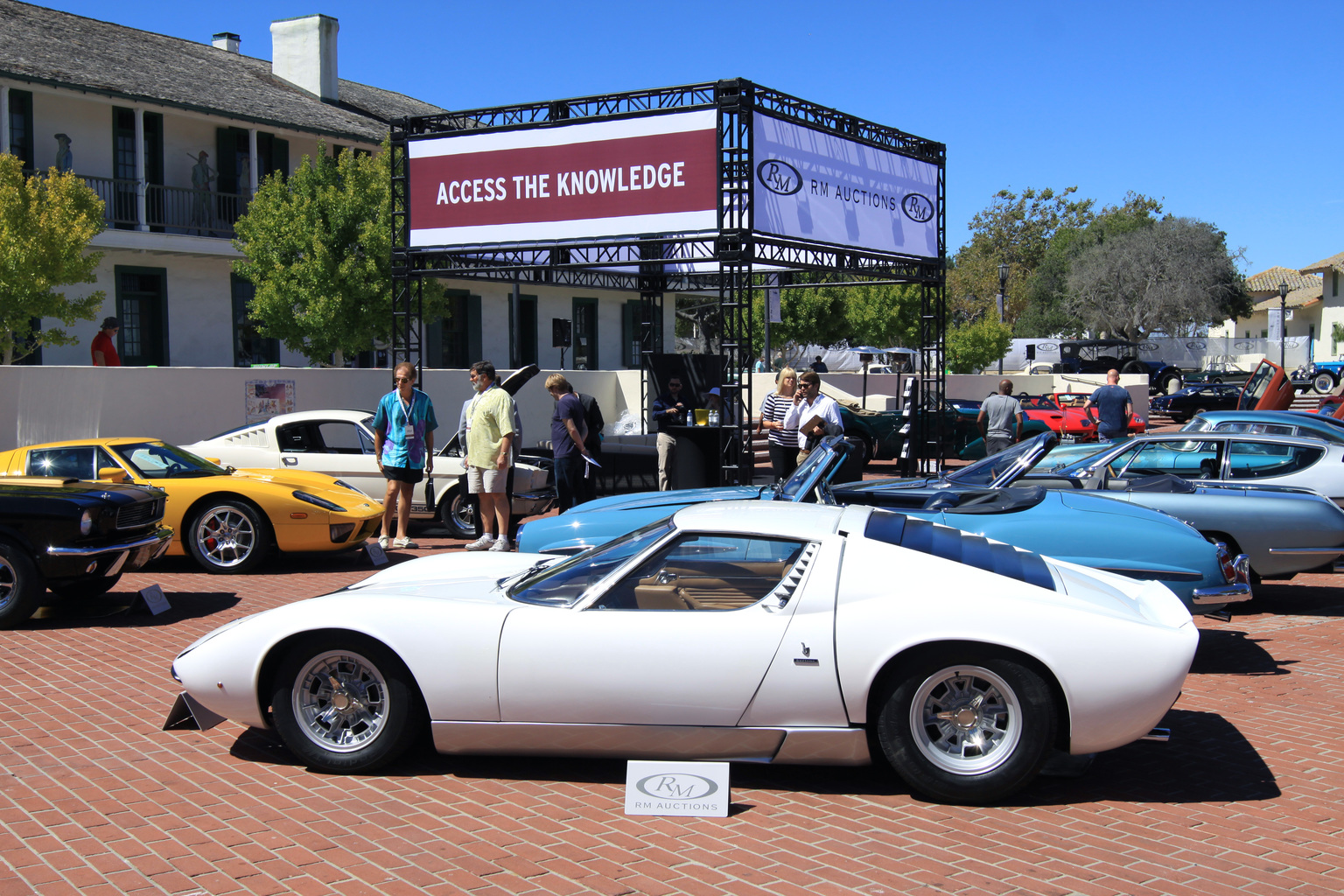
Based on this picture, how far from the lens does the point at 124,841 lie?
4.05 meters

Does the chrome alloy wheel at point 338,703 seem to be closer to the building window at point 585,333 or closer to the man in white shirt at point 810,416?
the man in white shirt at point 810,416

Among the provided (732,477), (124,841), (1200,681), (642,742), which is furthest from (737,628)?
(732,477)

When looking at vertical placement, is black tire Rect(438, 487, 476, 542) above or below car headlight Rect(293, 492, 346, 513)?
below

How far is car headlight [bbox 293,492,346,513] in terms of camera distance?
9.80m

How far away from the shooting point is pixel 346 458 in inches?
476

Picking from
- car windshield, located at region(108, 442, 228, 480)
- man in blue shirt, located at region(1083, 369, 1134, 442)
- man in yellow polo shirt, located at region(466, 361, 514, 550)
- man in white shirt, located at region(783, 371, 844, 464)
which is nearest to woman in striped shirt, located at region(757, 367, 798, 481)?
man in white shirt, located at region(783, 371, 844, 464)

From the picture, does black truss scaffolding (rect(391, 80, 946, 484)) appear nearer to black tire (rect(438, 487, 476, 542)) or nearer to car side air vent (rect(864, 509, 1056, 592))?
black tire (rect(438, 487, 476, 542))

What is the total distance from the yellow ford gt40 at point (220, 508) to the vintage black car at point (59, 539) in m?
1.44

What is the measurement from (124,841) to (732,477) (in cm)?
1010

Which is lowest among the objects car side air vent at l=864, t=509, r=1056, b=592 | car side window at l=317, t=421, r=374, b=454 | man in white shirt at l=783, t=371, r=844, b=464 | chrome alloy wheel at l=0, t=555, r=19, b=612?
chrome alloy wheel at l=0, t=555, r=19, b=612

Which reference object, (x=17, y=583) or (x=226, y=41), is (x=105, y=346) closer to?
(x=17, y=583)

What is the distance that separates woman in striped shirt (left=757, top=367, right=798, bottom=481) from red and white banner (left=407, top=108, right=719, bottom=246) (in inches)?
102

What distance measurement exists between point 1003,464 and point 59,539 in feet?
21.2

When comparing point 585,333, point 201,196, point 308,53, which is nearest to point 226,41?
point 308,53
